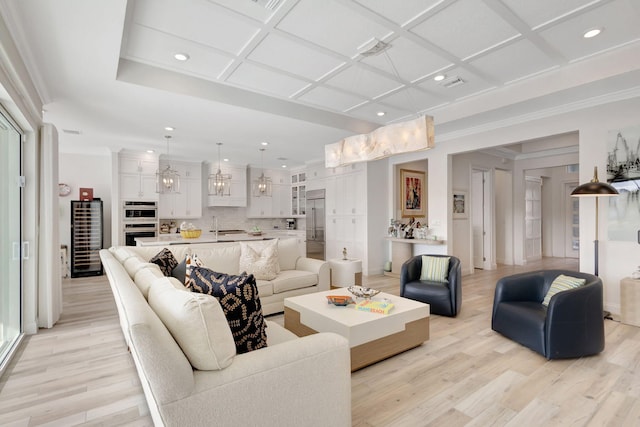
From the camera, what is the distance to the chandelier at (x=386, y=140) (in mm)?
2920

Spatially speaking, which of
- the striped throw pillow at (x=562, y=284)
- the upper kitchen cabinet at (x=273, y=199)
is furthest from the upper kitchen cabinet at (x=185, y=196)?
the striped throw pillow at (x=562, y=284)

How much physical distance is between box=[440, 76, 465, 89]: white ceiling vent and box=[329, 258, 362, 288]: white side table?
252 cm

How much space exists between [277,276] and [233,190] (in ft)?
15.8

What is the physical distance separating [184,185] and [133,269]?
5.59 m

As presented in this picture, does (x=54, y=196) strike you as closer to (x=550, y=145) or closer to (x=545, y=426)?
(x=545, y=426)

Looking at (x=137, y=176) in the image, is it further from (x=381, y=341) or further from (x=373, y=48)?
(x=381, y=341)

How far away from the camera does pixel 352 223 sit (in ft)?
22.6

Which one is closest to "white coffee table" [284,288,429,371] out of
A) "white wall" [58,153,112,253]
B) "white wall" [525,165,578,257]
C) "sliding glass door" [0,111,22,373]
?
"sliding glass door" [0,111,22,373]

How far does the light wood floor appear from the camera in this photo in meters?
1.99

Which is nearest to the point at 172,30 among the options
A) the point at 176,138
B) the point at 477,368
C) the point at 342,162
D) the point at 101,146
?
the point at 342,162

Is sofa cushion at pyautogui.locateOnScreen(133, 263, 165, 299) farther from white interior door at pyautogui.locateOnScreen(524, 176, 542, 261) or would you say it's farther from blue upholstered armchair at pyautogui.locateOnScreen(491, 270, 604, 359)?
white interior door at pyautogui.locateOnScreen(524, 176, 542, 261)

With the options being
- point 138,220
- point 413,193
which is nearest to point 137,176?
point 138,220

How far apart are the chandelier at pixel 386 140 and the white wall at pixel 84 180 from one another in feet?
19.5

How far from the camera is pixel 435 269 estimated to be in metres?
4.17
